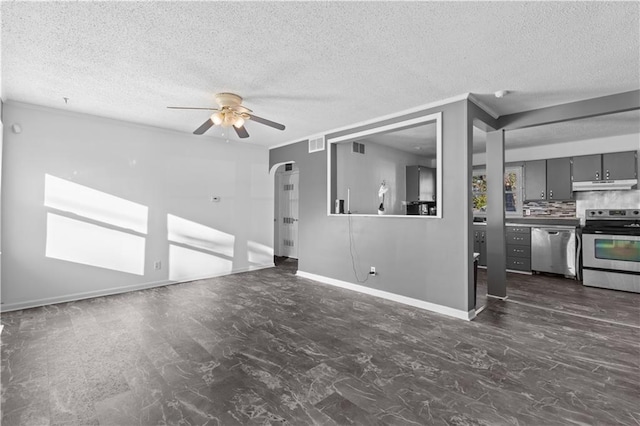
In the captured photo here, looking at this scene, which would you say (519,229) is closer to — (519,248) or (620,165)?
(519,248)

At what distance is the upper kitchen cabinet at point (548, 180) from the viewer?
18.6ft

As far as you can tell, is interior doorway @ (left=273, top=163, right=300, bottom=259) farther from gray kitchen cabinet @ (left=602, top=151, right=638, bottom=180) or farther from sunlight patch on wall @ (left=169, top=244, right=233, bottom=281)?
gray kitchen cabinet @ (left=602, top=151, right=638, bottom=180)

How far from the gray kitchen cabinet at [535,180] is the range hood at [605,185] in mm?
494

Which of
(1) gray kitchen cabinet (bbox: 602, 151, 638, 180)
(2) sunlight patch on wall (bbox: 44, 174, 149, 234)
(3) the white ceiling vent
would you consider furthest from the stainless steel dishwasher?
(2) sunlight patch on wall (bbox: 44, 174, 149, 234)

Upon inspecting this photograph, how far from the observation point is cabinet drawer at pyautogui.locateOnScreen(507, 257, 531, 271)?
5703mm

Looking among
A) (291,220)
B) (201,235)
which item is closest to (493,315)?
(201,235)

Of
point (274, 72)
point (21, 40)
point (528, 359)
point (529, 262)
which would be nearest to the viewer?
point (21, 40)

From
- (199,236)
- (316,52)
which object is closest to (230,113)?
(316,52)

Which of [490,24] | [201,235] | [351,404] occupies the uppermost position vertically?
[490,24]

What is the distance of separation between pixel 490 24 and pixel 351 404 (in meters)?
2.80


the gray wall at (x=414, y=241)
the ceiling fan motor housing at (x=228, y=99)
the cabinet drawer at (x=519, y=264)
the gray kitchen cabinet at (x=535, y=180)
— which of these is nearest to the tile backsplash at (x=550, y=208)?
the gray kitchen cabinet at (x=535, y=180)

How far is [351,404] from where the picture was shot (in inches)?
74.7

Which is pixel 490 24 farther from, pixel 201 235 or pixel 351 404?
pixel 201 235

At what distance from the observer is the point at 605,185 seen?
17.3 feet
